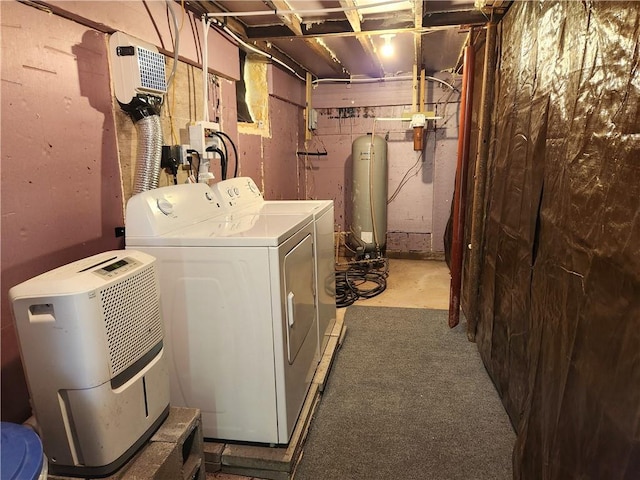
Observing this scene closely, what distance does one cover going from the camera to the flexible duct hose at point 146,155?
1774 mm

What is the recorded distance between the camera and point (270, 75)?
12.1 ft

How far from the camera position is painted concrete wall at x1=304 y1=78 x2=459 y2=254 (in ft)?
15.5

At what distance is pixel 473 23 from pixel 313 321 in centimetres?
210

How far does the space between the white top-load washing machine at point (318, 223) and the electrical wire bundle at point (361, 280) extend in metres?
0.93

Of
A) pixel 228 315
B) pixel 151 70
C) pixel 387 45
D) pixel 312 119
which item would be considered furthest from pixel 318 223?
pixel 312 119

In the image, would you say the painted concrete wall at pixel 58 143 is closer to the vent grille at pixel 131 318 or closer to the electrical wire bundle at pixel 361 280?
the vent grille at pixel 131 318

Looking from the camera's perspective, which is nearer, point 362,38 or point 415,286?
point 362,38

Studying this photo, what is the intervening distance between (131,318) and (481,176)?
2.19 m

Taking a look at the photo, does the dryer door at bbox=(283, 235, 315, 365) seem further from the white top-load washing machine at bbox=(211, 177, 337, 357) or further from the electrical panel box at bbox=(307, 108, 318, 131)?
the electrical panel box at bbox=(307, 108, 318, 131)

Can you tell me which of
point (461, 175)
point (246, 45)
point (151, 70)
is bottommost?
point (461, 175)

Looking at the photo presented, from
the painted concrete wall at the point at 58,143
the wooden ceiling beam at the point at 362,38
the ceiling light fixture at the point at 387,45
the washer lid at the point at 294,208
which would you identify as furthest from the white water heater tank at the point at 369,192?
the painted concrete wall at the point at 58,143

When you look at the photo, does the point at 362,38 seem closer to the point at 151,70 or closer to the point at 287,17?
the point at 287,17

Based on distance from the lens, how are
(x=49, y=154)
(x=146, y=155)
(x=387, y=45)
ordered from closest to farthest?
(x=49, y=154) < (x=146, y=155) < (x=387, y=45)

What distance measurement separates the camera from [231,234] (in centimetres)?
156
